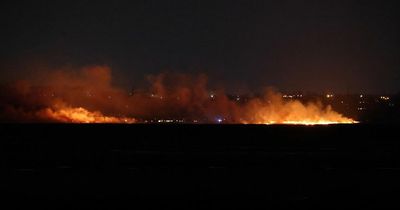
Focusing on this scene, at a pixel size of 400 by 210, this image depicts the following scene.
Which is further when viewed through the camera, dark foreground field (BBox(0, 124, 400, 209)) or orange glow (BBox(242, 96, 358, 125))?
orange glow (BBox(242, 96, 358, 125))

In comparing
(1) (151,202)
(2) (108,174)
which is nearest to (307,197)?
(1) (151,202)

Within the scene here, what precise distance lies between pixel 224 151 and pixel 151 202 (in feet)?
50.7

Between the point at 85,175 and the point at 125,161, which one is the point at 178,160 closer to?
the point at 125,161

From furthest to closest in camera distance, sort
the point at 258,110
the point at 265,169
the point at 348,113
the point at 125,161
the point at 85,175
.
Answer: the point at 348,113 < the point at 258,110 < the point at 125,161 < the point at 265,169 < the point at 85,175

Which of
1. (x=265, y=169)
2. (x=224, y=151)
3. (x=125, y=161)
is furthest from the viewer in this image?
(x=224, y=151)

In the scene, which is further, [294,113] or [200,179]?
[294,113]

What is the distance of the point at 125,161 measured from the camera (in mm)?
22672

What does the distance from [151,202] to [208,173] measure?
18.7 feet

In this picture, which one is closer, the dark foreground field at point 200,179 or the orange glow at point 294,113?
the dark foreground field at point 200,179

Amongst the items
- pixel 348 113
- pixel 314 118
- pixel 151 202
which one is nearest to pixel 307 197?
pixel 151 202

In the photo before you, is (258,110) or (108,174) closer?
(108,174)

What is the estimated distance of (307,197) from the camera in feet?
44.9

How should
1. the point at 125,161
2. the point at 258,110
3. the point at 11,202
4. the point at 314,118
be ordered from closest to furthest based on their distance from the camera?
the point at 11,202
the point at 125,161
the point at 314,118
the point at 258,110

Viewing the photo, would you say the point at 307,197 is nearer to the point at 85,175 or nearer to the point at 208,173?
the point at 208,173
